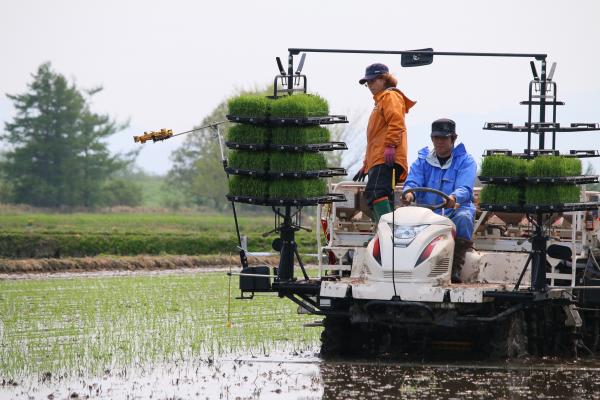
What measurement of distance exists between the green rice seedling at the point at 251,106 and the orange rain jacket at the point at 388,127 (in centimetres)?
118

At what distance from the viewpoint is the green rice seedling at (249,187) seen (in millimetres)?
13945

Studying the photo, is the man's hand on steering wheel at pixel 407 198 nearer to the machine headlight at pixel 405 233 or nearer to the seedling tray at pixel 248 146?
the machine headlight at pixel 405 233

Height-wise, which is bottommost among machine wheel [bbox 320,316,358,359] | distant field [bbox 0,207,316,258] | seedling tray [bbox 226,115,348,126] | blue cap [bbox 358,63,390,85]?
machine wheel [bbox 320,316,358,359]

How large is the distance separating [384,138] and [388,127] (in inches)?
8.1

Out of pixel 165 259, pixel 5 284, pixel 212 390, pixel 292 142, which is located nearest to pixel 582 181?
pixel 292 142

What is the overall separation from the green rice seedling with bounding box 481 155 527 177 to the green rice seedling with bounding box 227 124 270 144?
238 centimetres

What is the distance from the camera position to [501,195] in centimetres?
1319

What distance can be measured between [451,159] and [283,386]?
370 centimetres

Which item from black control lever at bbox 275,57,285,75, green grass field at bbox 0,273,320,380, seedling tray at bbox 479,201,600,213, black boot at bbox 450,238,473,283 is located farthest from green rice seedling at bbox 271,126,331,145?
green grass field at bbox 0,273,320,380

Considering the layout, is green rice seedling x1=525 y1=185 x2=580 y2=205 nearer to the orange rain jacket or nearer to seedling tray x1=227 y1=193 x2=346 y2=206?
the orange rain jacket

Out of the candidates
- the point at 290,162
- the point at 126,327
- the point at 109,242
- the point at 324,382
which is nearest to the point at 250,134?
the point at 290,162

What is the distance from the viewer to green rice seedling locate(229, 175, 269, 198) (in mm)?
13945

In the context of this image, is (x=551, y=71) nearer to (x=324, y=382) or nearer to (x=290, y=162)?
(x=290, y=162)

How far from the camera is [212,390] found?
37.8ft
